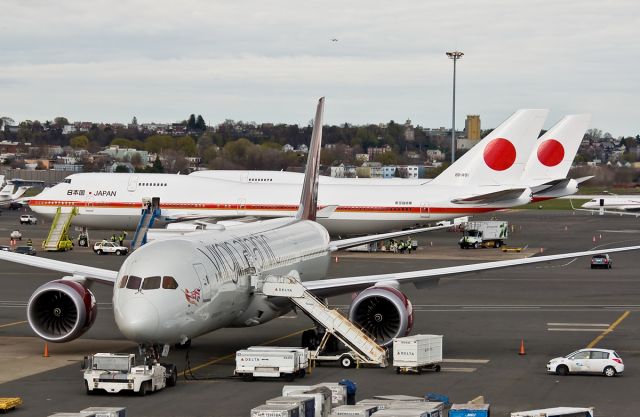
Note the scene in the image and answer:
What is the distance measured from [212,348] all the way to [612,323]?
20492mm

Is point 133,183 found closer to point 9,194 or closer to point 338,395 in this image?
point 338,395

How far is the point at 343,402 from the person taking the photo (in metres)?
34.2

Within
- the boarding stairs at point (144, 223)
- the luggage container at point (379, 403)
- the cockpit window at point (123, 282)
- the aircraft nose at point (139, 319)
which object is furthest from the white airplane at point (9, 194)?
the luggage container at point (379, 403)

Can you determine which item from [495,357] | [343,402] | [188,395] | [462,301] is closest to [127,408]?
[188,395]

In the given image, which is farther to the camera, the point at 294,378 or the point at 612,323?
the point at 612,323

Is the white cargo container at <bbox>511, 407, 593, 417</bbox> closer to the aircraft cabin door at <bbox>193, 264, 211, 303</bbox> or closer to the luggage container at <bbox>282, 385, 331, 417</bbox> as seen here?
the luggage container at <bbox>282, 385, 331, 417</bbox>

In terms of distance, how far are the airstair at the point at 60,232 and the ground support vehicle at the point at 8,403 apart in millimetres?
Result: 65057

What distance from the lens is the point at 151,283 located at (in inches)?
1486

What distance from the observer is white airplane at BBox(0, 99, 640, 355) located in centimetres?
3753

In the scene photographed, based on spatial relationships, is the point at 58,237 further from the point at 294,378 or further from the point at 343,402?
the point at 343,402

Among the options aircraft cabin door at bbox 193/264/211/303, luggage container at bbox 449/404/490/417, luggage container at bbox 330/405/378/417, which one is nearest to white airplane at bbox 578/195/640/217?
aircraft cabin door at bbox 193/264/211/303

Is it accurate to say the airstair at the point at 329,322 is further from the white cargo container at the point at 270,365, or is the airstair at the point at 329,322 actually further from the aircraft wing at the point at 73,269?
the aircraft wing at the point at 73,269

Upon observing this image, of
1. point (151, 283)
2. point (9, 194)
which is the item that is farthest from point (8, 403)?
→ point (9, 194)

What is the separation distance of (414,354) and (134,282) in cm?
1018
